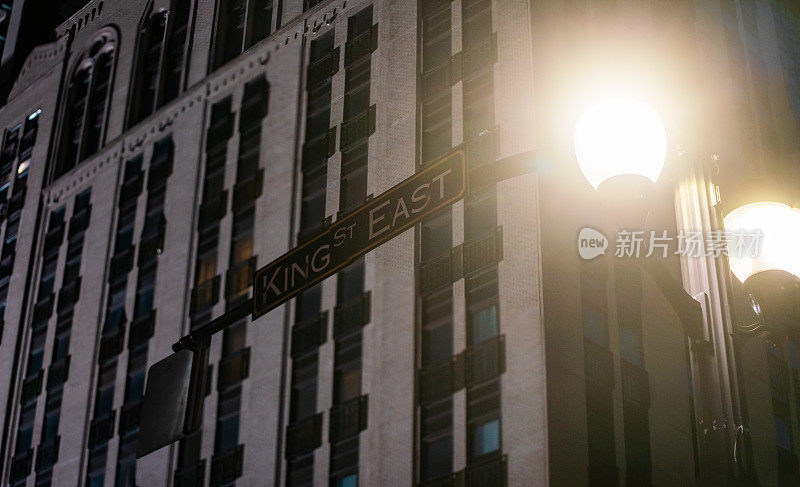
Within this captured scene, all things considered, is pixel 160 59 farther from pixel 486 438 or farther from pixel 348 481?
pixel 486 438

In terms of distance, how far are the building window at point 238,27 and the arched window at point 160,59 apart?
2396 mm

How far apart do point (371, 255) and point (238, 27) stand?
17554 millimetres

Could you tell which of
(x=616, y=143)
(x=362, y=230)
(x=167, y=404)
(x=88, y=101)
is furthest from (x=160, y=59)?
(x=616, y=143)

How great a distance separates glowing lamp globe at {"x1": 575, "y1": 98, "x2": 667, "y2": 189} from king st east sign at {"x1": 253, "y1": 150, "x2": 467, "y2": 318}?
3.32 ft

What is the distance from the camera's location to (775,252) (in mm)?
7879

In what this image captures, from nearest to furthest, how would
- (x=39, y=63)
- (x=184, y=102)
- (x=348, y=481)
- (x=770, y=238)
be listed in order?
(x=770, y=238), (x=348, y=481), (x=184, y=102), (x=39, y=63)

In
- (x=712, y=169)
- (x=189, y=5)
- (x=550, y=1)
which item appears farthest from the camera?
(x=189, y=5)

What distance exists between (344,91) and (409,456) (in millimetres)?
15836

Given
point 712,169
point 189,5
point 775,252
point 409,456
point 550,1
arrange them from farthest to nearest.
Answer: point 189,5
point 550,1
point 409,456
point 712,169
point 775,252

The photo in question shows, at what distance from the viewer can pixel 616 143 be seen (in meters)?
6.83

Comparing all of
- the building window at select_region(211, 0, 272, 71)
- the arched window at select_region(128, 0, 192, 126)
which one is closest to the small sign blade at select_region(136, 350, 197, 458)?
the building window at select_region(211, 0, 272, 71)

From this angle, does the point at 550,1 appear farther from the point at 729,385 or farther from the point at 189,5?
the point at 729,385

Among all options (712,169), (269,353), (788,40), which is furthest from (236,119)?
(712,169)

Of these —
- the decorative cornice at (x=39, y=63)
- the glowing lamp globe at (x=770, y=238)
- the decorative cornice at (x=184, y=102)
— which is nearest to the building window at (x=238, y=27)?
the decorative cornice at (x=184, y=102)
